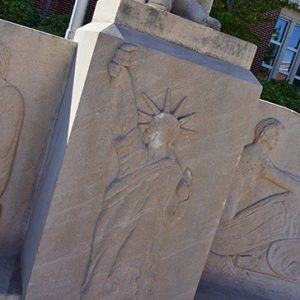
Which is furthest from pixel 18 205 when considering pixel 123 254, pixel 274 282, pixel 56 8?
pixel 56 8

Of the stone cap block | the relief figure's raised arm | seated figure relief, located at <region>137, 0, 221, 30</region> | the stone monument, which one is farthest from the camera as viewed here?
seated figure relief, located at <region>137, 0, 221, 30</region>

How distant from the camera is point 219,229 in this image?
387 centimetres

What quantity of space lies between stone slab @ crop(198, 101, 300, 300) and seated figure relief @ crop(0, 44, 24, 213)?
5.18ft

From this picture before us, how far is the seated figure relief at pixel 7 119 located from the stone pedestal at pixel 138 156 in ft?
0.81

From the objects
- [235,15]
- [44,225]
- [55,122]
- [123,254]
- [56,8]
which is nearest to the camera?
[44,225]

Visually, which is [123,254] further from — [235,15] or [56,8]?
[56,8]

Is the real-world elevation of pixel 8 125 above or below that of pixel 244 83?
below

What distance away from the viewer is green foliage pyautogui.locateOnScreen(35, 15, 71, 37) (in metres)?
10.3

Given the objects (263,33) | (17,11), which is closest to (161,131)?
(17,11)

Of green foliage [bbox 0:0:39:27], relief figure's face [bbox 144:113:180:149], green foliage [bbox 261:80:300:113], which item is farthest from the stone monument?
green foliage [bbox 261:80:300:113]

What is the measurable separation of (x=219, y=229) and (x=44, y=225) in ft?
4.70

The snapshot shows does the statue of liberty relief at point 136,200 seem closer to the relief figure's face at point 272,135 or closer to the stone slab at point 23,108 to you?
the stone slab at point 23,108

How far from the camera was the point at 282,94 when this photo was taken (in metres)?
12.9

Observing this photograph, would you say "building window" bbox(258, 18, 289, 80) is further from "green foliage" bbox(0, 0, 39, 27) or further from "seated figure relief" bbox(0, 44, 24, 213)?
"seated figure relief" bbox(0, 44, 24, 213)
